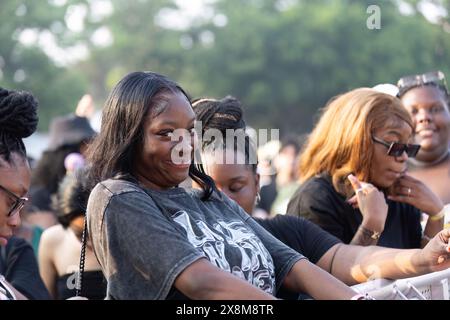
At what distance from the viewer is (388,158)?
439cm

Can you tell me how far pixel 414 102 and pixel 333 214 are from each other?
1.72 m

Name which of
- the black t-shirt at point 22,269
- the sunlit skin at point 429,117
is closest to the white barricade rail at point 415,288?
the black t-shirt at point 22,269

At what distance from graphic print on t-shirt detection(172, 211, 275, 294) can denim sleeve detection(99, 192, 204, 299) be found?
142 millimetres

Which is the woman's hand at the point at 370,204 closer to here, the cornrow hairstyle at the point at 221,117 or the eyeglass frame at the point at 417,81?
the cornrow hairstyle at the point at 221,117

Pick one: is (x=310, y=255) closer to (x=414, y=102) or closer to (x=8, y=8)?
→ (x=414, y=102)

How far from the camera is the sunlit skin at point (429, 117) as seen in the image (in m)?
5.59

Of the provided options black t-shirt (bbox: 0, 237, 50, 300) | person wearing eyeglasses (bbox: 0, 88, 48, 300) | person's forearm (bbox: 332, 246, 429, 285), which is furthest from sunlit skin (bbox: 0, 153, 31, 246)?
person's forearm (bbox: 332, 246, 429, 285)

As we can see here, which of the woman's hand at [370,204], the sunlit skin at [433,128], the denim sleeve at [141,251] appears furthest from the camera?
the sunlit skin at [433,128]

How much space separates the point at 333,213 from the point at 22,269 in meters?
1.62

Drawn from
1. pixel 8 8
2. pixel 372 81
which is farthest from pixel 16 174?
pixel 372 81

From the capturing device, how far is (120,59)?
45.8 meters

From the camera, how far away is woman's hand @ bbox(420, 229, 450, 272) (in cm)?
348

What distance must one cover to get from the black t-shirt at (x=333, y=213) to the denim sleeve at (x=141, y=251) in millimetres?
1642

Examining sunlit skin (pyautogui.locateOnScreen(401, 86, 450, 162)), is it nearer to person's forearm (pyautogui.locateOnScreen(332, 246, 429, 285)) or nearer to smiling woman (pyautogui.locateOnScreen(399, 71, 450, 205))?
smiling woman (pyautogui.locateOnScreen(399, 71, 450, 205))
